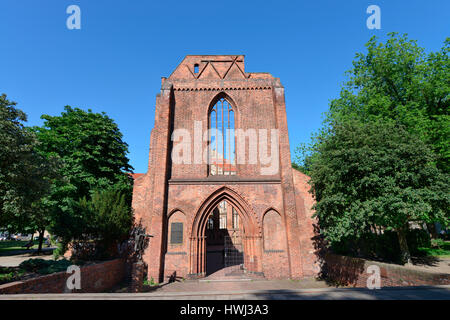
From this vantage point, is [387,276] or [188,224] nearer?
[387,276]

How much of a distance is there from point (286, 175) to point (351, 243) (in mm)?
5050

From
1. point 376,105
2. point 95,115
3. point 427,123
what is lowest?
point 427,123

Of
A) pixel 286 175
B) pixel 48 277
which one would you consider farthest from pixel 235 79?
pixel 48 277

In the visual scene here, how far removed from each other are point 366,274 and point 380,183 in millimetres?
3865

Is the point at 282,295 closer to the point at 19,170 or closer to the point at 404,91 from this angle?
the point at 19,170

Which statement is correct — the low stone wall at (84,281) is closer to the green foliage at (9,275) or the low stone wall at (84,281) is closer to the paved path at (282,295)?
the green foliage at (9,275)

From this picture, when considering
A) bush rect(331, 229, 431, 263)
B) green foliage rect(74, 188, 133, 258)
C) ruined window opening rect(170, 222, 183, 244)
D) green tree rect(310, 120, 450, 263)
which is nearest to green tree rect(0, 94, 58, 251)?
green foliage rect(74, 188, 133, 258)

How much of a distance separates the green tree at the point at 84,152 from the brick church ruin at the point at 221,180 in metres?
6.20

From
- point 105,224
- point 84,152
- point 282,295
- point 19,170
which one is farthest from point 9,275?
point 84,152

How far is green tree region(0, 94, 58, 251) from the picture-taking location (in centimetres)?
794

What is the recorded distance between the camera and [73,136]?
1794 cm

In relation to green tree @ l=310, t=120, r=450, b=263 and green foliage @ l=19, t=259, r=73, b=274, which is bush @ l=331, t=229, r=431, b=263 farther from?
green foliage @ l=19, t=259, r=73, b=274

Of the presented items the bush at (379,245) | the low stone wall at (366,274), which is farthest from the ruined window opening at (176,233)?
the bush at (379,245)

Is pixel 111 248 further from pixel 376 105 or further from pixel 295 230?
pixel 376 105
